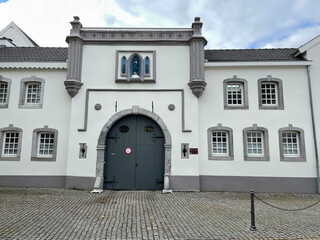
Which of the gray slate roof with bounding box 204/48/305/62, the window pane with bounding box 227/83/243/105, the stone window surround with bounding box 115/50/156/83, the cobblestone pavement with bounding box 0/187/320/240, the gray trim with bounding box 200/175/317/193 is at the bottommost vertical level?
the cobblestone pavement with bounding box 0/187/320/240

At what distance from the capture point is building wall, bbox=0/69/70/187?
1157cm

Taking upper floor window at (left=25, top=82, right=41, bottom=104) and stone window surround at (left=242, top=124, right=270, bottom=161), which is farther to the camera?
upper floor window at (left=25, top=82, right=41, bottom=104)

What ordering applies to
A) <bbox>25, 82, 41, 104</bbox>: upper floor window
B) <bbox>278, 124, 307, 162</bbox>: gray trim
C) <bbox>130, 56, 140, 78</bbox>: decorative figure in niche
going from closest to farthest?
<bbox>278, 124, 307, 162</bbox>: gray trim < <bbox>130, 56, 140, 78</bbox>: decorative figure in niche < <bbox>25, 82, 41, 104</bbox>: upper floor window

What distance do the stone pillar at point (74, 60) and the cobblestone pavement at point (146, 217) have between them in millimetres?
4895

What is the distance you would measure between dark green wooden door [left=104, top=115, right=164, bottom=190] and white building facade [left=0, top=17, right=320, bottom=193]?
0.16ft

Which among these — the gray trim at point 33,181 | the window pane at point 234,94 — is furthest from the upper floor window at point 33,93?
the window pane at point 234,94

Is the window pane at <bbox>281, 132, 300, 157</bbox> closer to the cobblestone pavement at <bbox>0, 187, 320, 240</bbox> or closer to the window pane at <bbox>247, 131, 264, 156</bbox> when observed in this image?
the window pane at <bbox>247, 131, 264, 156</bbox>

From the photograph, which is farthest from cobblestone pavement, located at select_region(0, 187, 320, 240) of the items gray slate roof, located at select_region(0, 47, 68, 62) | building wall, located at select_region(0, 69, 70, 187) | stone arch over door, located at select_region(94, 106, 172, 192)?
gray slate roof, located at select_region(0, 47, 68, 62)

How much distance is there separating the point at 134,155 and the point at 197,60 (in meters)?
5.51

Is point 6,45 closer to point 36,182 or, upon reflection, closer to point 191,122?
point 36,182

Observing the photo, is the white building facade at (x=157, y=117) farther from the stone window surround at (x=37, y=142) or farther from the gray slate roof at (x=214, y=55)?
the gray slate roof at (x=214, y=55)

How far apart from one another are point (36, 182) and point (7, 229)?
6.40 meters

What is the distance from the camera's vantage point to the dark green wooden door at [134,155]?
11219 millimetres

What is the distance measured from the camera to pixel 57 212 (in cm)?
720
